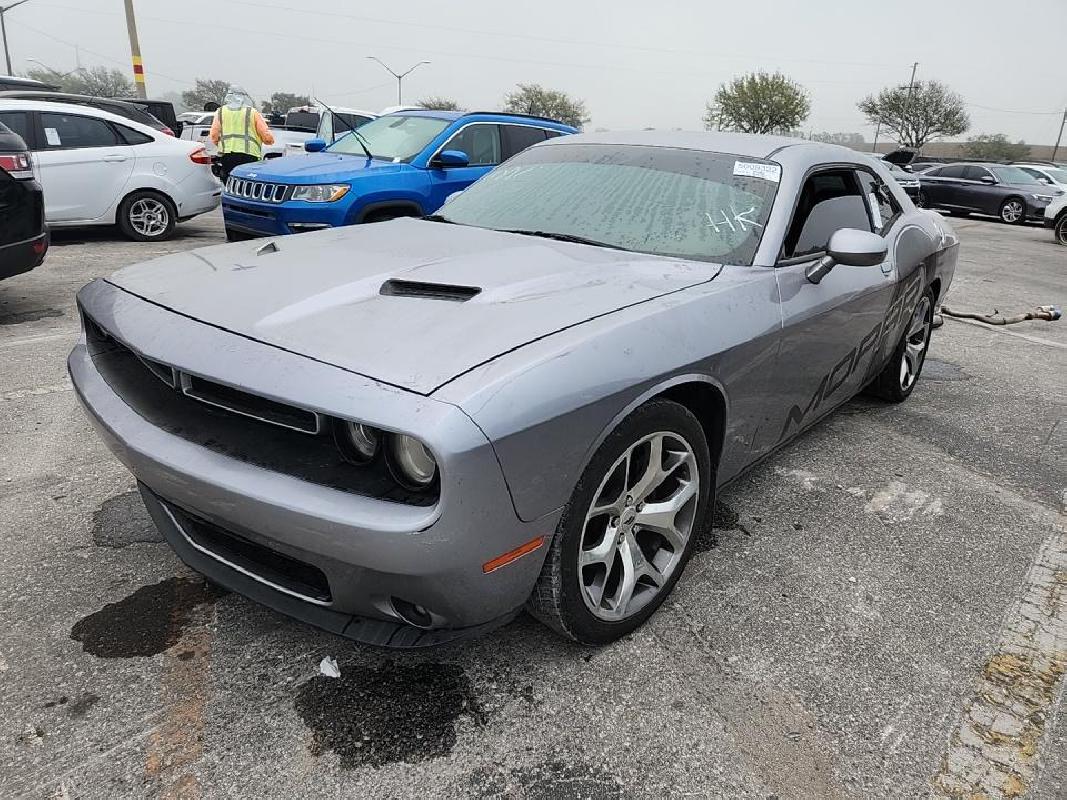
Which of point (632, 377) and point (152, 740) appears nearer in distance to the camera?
point (152, 740)

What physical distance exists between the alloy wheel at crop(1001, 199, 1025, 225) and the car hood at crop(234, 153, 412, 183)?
60.5ft

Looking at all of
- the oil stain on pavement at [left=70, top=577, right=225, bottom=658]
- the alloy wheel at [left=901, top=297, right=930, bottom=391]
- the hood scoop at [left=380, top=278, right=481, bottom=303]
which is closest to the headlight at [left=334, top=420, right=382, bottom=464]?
the hood scoop at [left=380, top=278, right=481, bottom=303]

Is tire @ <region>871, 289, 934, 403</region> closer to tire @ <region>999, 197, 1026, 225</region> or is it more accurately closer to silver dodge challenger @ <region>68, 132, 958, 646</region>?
silver dodge challenger @ <region>68, 132, 958, 646</region>

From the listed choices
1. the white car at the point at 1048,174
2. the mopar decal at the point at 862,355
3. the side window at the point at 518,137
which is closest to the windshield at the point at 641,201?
the mopar decal at the point at 862,355

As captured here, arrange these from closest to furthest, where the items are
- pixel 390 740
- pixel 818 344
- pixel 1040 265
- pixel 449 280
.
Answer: pixel 390 740 → pixel 449 280 → pixel 818 344 → pixel 1040 265

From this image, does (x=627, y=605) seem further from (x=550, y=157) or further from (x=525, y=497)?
(x=550, y=157)

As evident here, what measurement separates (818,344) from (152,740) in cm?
255

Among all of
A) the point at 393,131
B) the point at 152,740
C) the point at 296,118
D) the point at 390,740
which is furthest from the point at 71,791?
the point at 296,118

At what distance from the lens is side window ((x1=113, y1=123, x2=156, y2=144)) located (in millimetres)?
8422

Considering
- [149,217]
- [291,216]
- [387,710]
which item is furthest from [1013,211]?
[387,710]

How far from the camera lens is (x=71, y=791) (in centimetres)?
170

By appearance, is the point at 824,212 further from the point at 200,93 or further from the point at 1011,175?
the point at 200,93

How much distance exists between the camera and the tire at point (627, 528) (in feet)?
6.48

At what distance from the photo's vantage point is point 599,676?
2.14 m
